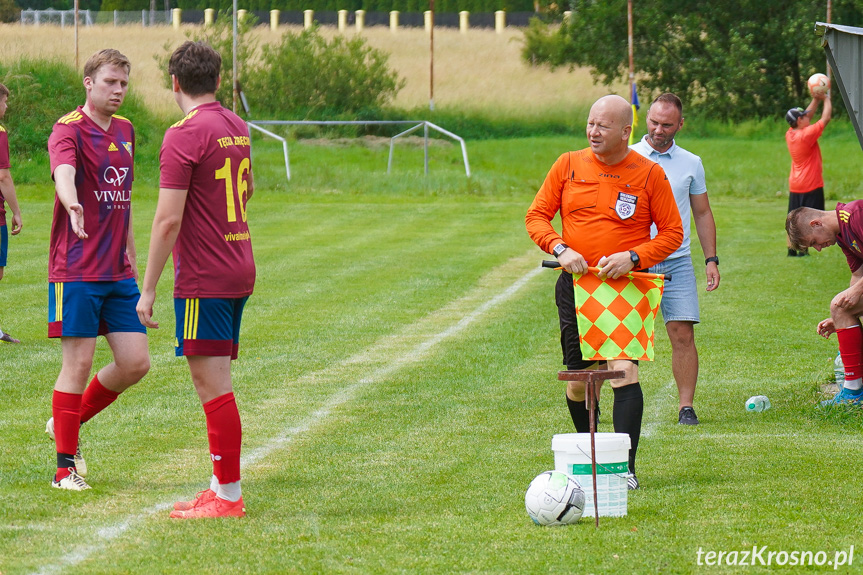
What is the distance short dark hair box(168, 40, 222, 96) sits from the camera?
205 inches

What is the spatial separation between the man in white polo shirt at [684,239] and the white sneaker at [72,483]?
382 centimetres

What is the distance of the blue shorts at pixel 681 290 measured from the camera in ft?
25.6

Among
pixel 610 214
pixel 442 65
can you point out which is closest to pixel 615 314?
pixel 610 214

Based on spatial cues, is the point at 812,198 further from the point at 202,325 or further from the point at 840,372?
the point at 202,325

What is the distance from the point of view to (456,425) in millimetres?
7699

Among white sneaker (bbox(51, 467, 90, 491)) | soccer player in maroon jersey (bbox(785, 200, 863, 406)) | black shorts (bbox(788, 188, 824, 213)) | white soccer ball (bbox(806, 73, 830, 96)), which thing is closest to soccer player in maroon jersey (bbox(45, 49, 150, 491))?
white sneaker (bbox(51, 467, 90, 491))

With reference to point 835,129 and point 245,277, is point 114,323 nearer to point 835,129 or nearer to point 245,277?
point 245,277

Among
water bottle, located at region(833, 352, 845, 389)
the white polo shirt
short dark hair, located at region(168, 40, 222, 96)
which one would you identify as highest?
short dark hair, located at region(168, 40, 222, 96)

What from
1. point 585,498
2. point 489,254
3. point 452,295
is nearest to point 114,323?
point 585,498

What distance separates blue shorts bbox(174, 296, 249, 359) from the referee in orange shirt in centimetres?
158

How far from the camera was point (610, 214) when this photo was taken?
19.3 ft

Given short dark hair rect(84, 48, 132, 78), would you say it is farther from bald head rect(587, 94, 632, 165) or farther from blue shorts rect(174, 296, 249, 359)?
bald head rect(587, 94, 632, 165)

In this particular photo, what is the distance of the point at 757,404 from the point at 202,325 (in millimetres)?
4412

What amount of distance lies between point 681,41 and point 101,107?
38635mm
